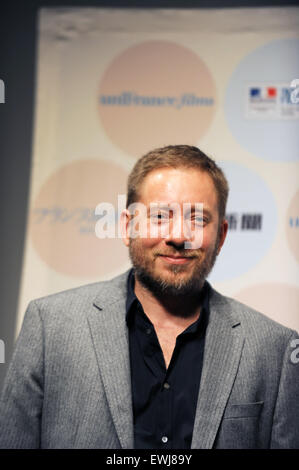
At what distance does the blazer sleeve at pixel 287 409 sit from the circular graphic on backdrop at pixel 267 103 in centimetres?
76

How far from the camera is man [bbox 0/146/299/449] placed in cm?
122

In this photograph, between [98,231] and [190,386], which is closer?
[190,386]

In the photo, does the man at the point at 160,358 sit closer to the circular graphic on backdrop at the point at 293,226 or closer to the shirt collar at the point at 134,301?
the shirt collar at the point at 134,301

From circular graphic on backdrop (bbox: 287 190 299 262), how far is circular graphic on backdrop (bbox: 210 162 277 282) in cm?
5

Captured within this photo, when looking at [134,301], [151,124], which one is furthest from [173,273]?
[151,124]

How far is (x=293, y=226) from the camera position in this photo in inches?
65.7

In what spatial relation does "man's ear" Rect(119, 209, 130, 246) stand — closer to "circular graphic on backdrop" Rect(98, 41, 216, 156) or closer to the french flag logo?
"circular graphic on backdrop" Rect(98, 41, 216, 156)

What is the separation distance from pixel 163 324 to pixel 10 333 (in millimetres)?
732

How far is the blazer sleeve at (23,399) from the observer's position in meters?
1.24
